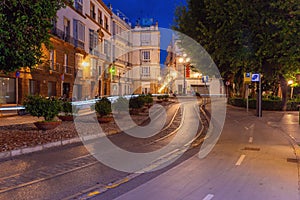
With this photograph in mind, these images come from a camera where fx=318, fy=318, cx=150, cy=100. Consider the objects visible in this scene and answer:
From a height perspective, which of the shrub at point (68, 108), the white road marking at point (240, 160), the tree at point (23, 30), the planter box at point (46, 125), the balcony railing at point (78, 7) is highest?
the balcony railing at point (78, 7)

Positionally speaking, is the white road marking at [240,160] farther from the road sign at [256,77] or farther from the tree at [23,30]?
the road sign at [256,77]

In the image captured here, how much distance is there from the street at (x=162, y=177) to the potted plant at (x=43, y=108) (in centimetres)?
251

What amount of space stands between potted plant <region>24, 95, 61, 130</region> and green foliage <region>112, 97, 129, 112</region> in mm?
8210

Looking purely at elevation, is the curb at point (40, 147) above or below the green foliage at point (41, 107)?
below

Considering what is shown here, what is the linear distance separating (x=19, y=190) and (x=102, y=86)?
41.0m

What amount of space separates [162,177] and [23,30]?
18.0ft

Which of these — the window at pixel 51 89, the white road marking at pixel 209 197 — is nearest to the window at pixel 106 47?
the window at pixel 51 89

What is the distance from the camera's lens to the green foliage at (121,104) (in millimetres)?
20627

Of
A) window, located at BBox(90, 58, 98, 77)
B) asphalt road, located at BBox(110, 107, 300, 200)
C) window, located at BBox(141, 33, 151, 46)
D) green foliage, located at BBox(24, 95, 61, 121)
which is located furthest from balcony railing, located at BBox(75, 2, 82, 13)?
asphalt road, located at BBox(110, 107, 300, 200)

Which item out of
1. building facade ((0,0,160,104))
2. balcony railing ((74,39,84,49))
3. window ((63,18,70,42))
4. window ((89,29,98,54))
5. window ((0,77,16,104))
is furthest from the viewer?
window ((89,29,98,54))

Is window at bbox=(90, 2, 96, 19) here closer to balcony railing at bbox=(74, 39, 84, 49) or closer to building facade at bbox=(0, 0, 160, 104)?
building facade at bbox=(0, 0, 160, 104)

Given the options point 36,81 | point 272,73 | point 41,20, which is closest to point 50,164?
point 41,20

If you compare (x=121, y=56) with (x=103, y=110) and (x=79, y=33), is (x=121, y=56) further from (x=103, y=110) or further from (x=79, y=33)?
(x=103, y=110)

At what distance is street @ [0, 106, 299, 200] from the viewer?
5.66 meters
